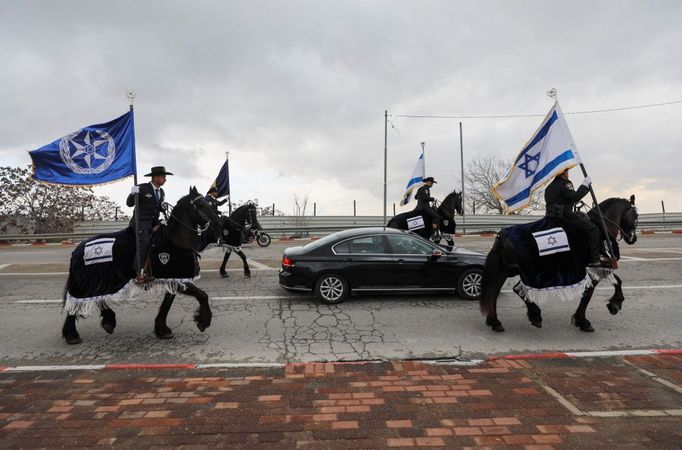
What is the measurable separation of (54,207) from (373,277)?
22.7 m

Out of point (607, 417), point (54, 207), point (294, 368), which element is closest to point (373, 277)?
point (294, 368)

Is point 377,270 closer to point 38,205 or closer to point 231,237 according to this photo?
point 231,237

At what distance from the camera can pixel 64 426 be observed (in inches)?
123

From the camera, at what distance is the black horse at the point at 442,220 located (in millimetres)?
10977

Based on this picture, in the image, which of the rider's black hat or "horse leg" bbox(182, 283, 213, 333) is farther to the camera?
the rider's black hat

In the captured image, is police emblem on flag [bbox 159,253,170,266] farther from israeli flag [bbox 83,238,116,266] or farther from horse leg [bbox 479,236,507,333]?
horse leg [bbox 479,236,507,333]

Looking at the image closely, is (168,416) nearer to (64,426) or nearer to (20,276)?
(64,426)

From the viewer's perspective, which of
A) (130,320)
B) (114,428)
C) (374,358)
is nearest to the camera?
(114,428)

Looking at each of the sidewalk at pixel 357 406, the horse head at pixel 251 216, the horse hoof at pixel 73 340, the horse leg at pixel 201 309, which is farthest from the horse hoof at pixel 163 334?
the horse head at pixel 251 216

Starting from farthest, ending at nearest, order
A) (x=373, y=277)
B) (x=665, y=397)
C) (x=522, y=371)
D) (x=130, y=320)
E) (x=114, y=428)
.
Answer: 1. (x=373, y=277)
2. (x=130, y=320)
3. (x=522, y=371)
4. (x=665, y=397)
5. (x=114, y=428)

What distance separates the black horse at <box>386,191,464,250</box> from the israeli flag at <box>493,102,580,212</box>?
13.2 ft

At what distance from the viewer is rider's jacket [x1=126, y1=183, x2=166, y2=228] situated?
18.4 ft

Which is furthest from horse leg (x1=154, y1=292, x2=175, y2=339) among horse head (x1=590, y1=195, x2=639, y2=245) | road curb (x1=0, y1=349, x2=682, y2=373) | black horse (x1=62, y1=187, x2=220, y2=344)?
horse head (x1=590, y1=195, x2=639, y2=245)

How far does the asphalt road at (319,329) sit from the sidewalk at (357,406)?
0.56 m
